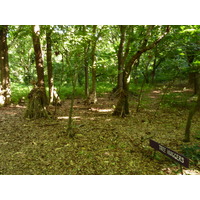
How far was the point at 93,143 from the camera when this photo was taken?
155 inches

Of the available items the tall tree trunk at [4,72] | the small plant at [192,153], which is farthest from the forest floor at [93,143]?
the tall tree trunk at [4,72]

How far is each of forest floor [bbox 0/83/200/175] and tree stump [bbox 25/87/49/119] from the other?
285 millimetres

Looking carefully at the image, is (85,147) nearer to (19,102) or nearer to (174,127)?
(174,127)

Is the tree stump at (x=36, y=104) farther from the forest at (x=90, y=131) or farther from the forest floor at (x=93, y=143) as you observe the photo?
the forest floor at (x=93, y=143)

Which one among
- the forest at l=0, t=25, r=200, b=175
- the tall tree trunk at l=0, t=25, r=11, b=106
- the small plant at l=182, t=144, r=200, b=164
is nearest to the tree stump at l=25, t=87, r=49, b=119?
the forest at l=0, t=25, r=200, b=175

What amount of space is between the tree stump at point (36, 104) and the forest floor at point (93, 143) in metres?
0.28

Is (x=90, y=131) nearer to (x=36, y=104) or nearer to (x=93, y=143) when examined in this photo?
(x=93, y=143)

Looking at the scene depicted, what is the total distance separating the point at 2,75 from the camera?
26.4ft

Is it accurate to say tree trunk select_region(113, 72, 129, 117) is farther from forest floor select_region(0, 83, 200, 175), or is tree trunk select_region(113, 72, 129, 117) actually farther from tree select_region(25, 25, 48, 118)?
tree select_region(25, 25, 48, 118)

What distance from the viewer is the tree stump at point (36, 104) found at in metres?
5.71

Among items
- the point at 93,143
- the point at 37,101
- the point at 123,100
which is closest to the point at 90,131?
the point at 93,143

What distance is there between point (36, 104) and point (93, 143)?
2941mm

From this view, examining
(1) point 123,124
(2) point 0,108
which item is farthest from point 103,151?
(2) point 0,108
